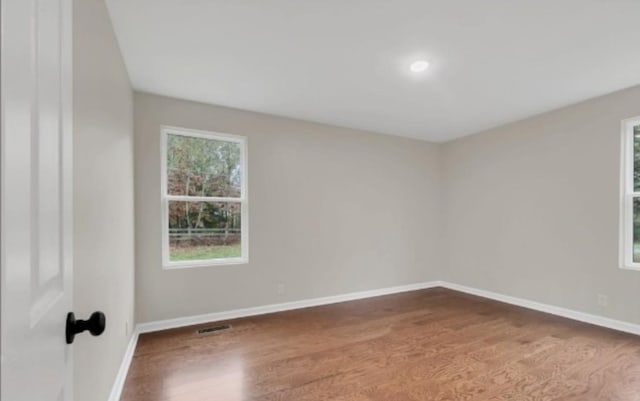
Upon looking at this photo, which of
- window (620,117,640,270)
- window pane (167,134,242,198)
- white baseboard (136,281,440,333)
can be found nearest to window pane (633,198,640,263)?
window (620,117,640,270)

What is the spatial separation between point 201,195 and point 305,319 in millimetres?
1887

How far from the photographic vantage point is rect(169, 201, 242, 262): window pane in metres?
3.67

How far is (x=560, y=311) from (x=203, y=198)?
4480 mm

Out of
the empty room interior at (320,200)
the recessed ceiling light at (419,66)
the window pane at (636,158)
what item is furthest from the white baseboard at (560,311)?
the recessed ceiling light at (419,66)

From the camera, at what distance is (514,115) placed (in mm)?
4277

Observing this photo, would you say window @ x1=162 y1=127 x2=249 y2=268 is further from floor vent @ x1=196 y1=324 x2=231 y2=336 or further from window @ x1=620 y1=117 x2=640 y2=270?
window @ x1=620 y1=117 x2=640 y2=270

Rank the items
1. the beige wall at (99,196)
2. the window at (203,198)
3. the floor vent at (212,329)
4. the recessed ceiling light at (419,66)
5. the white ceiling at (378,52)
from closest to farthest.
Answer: the beige wall at (99,196)
the white ceiling at (378,52)
the recessed ceiling light at (419,66)
the floor vent at (212,329)
the window at (203,198)

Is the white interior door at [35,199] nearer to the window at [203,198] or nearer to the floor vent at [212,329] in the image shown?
the floor vent at [212,329]

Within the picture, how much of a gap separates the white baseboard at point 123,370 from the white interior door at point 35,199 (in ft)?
5.64

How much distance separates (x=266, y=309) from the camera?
409cm

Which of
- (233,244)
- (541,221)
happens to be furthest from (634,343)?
(233,244)

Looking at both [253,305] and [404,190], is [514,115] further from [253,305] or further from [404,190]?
[253,305]

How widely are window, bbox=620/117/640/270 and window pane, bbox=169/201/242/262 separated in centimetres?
427

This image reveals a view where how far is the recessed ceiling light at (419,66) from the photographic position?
2.88 meters
